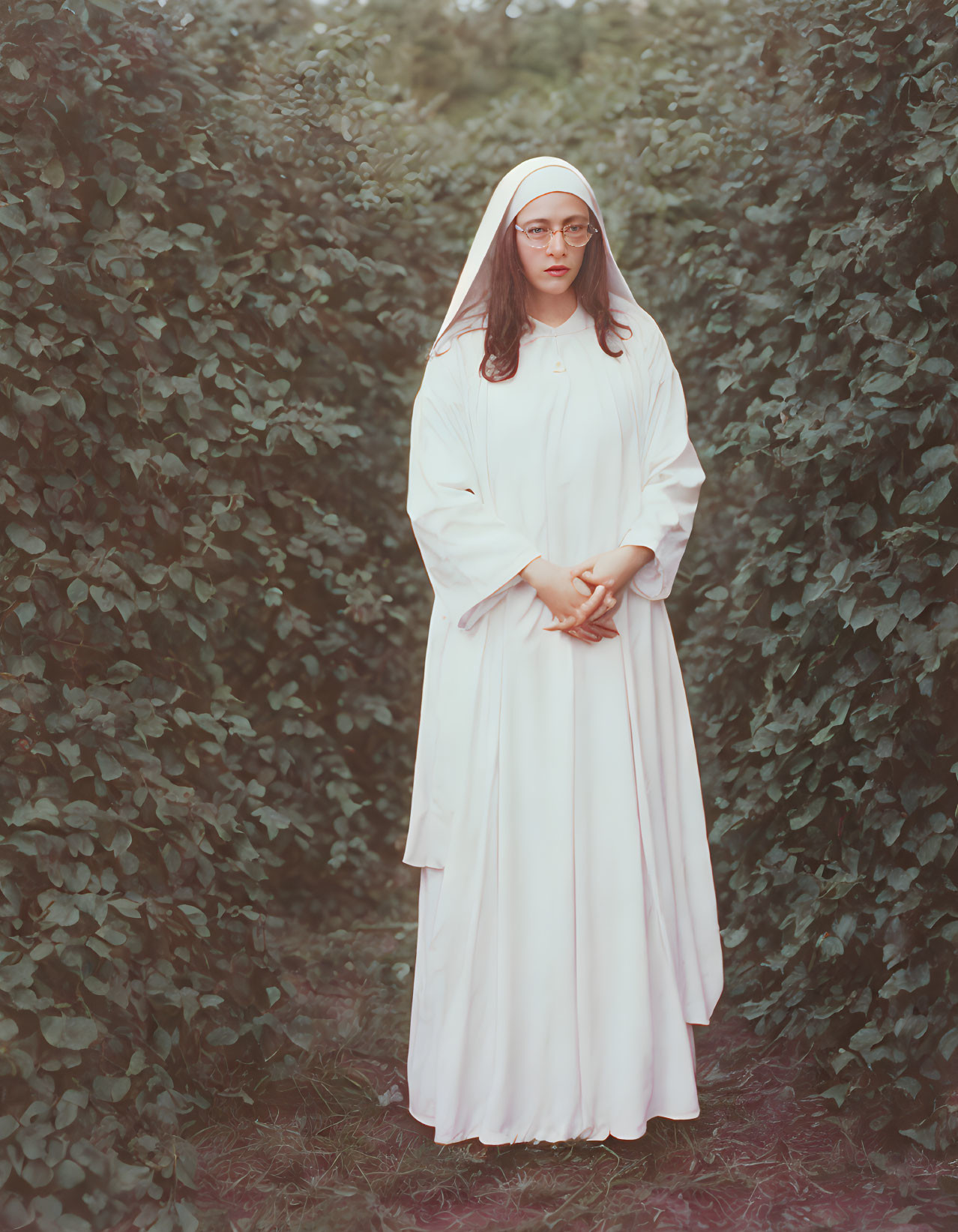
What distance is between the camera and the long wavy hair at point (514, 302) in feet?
9.07

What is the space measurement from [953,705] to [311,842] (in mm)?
2220

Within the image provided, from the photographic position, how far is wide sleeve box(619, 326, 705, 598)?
274 cm

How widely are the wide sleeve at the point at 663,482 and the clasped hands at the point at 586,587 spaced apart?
48 millimetres

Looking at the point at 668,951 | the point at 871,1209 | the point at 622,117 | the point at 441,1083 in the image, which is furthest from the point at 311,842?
the point at 622,117

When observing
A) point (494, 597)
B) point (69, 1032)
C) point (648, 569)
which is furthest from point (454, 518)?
point (69, 1032)

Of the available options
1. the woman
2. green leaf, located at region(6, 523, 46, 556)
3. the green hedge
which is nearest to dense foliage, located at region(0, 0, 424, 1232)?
green leaf, located at region(6, 523, 46, 556)

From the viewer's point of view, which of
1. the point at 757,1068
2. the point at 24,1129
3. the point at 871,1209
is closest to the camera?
the point at 24,1129

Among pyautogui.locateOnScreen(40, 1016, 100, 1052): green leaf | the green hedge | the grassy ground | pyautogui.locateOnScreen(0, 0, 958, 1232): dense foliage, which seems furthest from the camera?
the green hedge

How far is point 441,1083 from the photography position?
2750mm

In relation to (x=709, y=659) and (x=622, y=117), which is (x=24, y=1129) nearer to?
(x=709, y=659)

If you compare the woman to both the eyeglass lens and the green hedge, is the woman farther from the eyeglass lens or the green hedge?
the green hedge

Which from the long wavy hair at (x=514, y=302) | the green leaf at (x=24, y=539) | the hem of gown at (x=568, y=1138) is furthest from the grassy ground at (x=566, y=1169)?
the long wavy hair at (x=514, y=302)

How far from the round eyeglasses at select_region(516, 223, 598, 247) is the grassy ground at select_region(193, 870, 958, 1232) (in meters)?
2.10

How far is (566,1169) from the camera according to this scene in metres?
2.79
